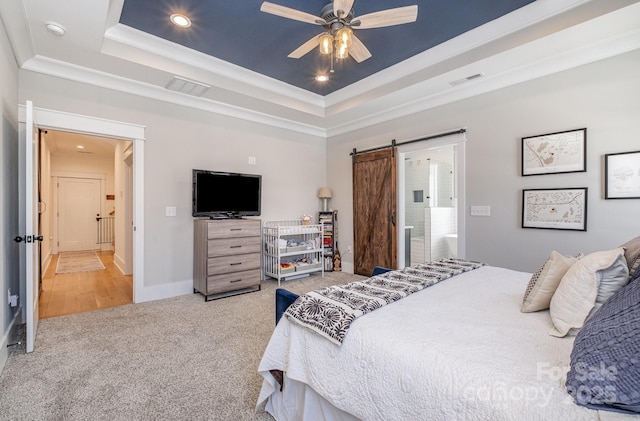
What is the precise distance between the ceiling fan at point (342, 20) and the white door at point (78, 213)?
8298 mm

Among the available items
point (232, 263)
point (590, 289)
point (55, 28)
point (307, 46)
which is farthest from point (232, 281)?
point (590, 289)

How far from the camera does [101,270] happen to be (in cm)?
540

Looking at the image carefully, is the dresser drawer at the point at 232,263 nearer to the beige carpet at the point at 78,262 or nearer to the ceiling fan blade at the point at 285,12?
the ceiling fan blade at the point at 285,12

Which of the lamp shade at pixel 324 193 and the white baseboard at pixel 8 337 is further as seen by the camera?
the lamp shade at pixel 324 193

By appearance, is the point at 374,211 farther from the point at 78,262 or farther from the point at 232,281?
the point at 78,262

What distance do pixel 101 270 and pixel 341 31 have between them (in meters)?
5.77

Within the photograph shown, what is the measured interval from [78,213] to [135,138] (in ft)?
20.4

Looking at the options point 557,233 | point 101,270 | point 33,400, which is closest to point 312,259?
point 557,233

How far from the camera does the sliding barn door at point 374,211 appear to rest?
14.5 ft

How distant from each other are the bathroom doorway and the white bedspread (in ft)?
10.3

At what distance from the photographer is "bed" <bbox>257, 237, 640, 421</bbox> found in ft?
2.74

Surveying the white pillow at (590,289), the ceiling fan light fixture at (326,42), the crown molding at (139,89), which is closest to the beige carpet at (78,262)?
the crown molding at (139,89)

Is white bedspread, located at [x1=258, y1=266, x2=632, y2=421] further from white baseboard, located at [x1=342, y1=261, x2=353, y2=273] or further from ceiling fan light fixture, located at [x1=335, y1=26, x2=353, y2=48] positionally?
white baseboard, located at [x1=342, y1=261, x2=353, y2=273]

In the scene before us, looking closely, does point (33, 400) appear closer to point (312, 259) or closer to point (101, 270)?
point (312, 259)
